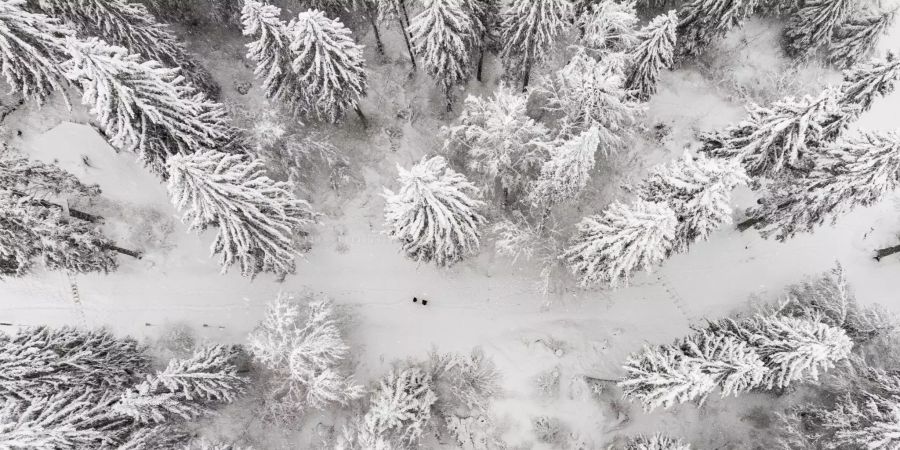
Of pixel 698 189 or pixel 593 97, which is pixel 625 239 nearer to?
pixel 698 189

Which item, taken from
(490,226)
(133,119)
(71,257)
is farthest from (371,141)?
(71,257)

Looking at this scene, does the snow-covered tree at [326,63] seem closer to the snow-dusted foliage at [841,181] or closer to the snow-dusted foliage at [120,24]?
the snow-dusted foliage at [120,24]

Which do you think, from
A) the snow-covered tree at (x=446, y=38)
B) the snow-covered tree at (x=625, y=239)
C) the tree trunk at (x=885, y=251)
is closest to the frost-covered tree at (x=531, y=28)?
the snow-covered tree at (x=446, y=38)

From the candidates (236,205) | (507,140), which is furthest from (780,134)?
(236,205)

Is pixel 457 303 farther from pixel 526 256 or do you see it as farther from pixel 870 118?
pixel 870 118

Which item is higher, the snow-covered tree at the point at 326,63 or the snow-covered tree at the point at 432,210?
the snow-covered tree at the point at 326,63

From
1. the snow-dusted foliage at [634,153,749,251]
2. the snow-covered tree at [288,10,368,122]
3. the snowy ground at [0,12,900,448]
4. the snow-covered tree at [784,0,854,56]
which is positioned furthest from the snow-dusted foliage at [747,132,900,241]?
the snow-covered tree at [288,10,368,122]

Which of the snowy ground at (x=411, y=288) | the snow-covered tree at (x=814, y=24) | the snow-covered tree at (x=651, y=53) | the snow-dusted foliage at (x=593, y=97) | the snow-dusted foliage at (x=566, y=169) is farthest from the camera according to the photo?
the snow-covered tree at (x=814, y=24)
